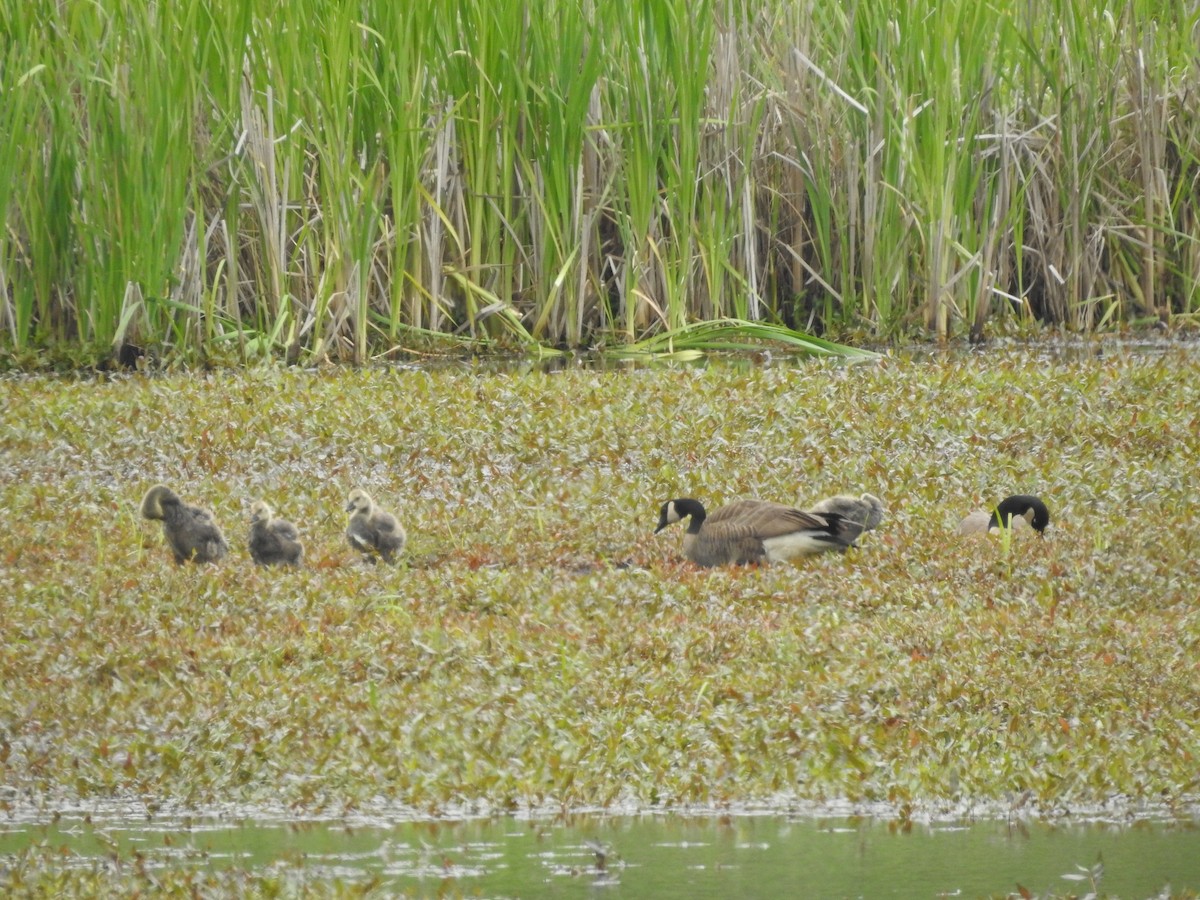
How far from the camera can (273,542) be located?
9.20 metres

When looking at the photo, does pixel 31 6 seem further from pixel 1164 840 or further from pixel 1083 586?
pixel 1164 840

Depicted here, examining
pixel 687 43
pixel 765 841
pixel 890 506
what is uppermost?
pixel 687 43

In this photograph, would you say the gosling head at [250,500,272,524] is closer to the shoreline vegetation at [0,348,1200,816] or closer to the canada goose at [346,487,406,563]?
the shoreline vegetation at [0,348,1200,816]

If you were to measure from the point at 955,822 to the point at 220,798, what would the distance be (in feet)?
7.39

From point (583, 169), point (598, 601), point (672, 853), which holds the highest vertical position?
point (583, 169)

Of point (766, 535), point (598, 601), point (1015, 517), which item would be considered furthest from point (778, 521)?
point (1015, 517)

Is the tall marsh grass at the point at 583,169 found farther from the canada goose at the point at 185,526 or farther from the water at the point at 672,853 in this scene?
the water at the point at 672,853

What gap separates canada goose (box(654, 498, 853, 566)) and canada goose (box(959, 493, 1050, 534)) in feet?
2.47

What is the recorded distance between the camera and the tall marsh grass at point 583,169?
46.7ft

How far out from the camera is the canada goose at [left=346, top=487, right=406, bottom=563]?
927cm

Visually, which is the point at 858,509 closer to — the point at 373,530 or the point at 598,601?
the point at 598,601

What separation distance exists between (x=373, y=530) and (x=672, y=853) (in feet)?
12.5

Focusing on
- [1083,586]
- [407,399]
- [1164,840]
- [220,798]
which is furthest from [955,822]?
[407,399]

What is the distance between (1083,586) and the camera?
28.5ft
